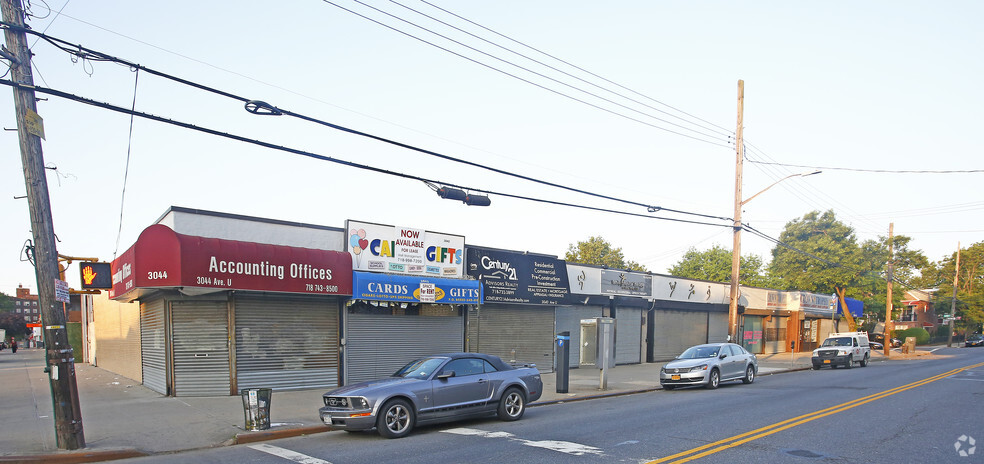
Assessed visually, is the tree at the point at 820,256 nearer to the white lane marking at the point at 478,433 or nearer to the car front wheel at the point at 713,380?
the car front wheel at the point at 713,380

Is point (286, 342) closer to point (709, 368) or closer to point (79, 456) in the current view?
point (79, 456)

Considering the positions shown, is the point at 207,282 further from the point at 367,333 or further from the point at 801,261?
the point at 801,261

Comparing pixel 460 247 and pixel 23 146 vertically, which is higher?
pixel 23 146

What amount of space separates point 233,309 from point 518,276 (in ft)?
34.1

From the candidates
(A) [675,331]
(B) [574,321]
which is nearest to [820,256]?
(A) [675,331]

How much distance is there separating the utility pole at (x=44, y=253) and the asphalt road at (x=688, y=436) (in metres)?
1.38

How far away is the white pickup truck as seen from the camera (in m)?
30.4

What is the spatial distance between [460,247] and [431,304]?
85.8 inches

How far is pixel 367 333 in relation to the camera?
19.6 metres

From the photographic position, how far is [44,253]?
396 inches

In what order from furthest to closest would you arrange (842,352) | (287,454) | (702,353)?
1. (842,352)
2. (702,353)
3. (287,454)

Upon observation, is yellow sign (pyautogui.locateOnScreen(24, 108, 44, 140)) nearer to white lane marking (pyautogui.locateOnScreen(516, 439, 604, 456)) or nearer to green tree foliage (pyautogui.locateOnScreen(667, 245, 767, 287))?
white lane marking (pyautogui.locateOnScreen(516, 439, 604, 456))

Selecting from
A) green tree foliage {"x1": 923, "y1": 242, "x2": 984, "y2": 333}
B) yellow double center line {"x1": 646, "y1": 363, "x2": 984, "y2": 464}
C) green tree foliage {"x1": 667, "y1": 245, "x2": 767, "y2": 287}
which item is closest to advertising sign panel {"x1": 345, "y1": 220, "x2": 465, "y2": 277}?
yellow double center line {"x1": 646, "y1": 363, "x2": 984, "y2": 464}

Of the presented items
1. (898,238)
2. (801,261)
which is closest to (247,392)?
(801,261)
